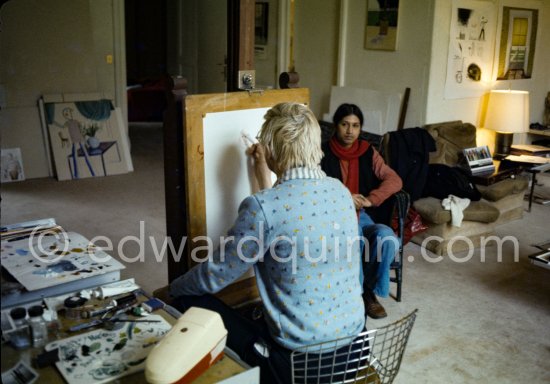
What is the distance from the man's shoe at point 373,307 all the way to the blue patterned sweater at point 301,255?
1516 millimetres

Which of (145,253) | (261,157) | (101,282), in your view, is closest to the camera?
(101,282)

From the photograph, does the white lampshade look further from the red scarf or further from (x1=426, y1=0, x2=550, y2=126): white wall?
the red scarf

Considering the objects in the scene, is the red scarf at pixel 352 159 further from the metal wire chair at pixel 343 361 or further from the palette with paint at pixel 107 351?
the palette with paint at pixel 107 351

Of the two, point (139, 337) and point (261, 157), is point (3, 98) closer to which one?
point (261, 157)

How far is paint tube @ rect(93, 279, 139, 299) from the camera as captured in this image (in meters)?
1.77

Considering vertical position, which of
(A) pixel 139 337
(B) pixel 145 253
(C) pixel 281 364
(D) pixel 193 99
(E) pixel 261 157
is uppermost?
(D) pixel 193 99

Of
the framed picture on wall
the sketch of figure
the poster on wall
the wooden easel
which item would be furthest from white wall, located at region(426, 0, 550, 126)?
the sketch of figure

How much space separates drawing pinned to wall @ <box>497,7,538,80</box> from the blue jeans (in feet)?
11.1

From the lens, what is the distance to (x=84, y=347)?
151 centimetres

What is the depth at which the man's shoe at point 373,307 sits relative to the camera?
3.34 m

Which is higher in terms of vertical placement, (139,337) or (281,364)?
(139,337)

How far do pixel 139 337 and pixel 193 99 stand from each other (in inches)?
36.5

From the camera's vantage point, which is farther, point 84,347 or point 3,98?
point 3,98

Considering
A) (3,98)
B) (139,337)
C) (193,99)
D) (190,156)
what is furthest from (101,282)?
(3,98)
